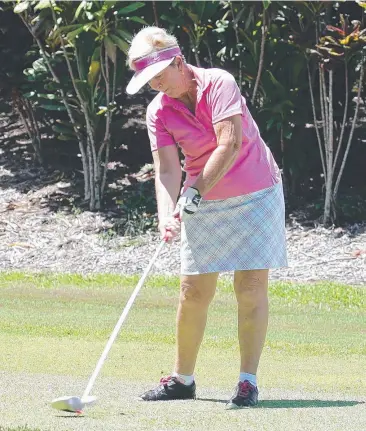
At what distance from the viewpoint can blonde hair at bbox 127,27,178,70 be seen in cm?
538

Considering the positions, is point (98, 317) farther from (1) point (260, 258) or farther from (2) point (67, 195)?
(2) point (67, 195)

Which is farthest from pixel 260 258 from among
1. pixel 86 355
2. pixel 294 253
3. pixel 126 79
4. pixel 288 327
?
pixel 126 79

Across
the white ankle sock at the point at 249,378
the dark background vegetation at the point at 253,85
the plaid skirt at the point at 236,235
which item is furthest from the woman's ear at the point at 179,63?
the dark background vegetation at the point at 253,85

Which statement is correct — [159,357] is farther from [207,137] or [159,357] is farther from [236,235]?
[207,137]

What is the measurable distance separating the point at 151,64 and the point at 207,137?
49 centimetres

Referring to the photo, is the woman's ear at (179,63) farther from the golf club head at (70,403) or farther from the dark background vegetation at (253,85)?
the dark background vegetation at (253,85)

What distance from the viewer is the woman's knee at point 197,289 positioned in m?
5.73

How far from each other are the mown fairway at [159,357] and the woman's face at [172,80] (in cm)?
157

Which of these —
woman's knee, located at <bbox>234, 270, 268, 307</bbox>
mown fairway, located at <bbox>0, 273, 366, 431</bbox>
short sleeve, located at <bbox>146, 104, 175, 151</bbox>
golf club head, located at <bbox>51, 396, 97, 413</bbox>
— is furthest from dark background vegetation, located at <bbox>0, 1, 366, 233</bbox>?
golf club head, located at <bbox>51, 396, 97, 413</bbox>

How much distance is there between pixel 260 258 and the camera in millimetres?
5629

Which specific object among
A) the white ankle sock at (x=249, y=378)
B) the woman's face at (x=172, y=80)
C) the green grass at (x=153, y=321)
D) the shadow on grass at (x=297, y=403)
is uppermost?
the woman's face at (x=172, y=80)

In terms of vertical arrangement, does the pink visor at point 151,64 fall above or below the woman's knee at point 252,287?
above

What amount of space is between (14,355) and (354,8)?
8.53 meters

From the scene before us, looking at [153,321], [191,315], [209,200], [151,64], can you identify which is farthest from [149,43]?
[153,321]
